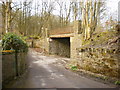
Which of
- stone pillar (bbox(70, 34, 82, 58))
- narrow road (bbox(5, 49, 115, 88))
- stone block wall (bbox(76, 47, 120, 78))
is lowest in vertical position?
narrow road (bbox(5, 49, 115, 88))

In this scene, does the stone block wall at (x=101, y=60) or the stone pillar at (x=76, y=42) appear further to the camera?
the stone pillar at (x=76, y=42)

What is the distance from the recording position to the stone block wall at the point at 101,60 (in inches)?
241

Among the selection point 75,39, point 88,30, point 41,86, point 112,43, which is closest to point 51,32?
point 75,39

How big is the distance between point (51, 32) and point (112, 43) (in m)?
12.7

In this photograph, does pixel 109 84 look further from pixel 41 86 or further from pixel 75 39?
pixel 75 39

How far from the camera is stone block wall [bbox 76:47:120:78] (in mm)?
6117

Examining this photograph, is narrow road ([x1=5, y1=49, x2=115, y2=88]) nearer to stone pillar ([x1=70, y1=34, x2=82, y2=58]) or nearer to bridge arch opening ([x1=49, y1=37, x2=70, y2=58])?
stone pillar ([x1=70, y1=34, x2=82, y2=58])

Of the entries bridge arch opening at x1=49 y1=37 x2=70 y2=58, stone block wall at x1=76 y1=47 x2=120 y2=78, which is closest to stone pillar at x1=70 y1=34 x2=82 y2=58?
stone block wall at x1=76 y1=47 x2=120 y2=78

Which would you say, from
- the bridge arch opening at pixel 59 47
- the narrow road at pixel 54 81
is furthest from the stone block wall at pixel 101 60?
the bridge arch opening at pixel 59 47

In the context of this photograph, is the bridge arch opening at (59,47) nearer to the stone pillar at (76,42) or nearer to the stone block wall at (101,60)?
the stone pillar at (76,42)

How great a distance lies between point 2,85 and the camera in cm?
455

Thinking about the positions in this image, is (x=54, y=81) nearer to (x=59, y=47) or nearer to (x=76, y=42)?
(x=76, y=42)

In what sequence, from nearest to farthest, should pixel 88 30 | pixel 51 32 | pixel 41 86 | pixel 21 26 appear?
pixel 41 86 < pixel 88 30 < pixel 51 32 < pixel 21 26

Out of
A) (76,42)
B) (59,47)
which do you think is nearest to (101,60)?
(76,42)
